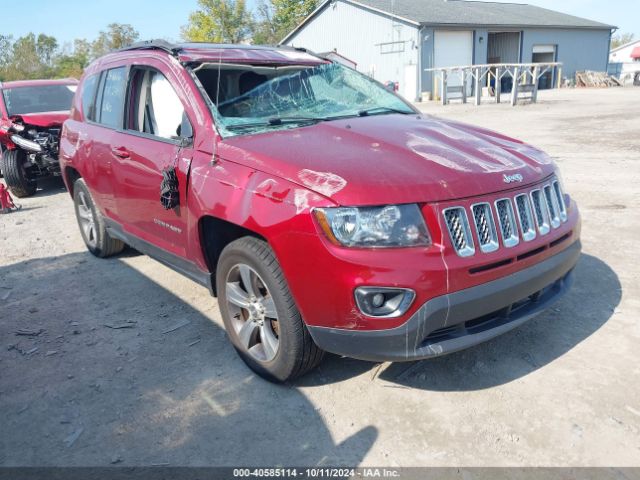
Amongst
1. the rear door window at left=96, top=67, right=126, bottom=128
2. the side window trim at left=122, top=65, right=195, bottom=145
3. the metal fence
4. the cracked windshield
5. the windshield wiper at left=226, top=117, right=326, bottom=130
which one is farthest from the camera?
the metal fence

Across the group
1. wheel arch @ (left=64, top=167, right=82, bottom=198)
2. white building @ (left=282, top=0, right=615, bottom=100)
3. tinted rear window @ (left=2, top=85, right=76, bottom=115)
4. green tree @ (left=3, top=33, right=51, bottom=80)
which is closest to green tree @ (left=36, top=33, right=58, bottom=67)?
green tree @ (left=3, top=33, right=51, bottom=80)

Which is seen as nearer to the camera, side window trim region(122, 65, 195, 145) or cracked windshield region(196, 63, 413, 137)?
cracked windshield region(196, 63, 413, 137)

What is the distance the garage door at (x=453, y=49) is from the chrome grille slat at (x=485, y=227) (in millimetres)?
28617

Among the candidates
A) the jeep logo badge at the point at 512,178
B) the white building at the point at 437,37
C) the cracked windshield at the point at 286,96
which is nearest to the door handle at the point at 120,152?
the cracked windshield at the point at 286,96

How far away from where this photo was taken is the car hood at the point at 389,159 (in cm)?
245

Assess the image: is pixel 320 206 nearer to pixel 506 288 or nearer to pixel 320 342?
pixel 320 342

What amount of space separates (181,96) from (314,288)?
67.6 inches

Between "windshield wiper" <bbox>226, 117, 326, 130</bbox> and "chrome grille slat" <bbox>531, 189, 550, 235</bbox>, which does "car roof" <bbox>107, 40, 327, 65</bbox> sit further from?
"chrome grille slat" <bbox>531, 189, 550, 235</bbox>

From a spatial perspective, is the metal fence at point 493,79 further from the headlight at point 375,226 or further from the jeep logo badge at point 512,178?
the headlight at point 375,226

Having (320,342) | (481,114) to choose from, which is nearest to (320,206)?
(320,342)

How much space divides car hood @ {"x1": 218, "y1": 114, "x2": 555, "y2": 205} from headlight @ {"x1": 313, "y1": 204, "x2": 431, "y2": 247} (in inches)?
1.9

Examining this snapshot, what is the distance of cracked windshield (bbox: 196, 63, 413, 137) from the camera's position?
3.34 m

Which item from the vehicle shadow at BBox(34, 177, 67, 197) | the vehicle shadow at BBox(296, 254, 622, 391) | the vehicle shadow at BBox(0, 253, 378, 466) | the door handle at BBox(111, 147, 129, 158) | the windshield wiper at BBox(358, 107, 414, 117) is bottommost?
the vehicle shadow at BBox(34, 177, 67, 197)

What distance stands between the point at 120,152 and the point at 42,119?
5.72 metres
